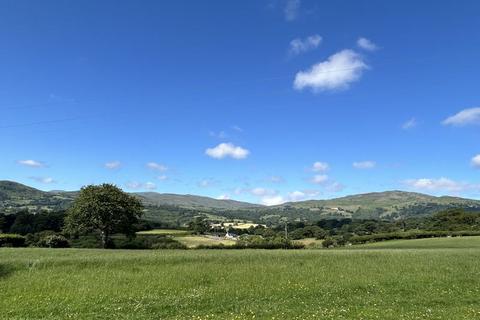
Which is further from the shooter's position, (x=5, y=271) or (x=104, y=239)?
(x=104, y=239)

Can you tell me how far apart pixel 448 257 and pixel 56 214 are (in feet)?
366

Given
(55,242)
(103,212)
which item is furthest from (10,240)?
(103,212)

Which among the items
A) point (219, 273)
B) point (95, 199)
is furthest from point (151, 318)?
point (95, 199)

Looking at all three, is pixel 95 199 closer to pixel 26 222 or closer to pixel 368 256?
pixel 368 256

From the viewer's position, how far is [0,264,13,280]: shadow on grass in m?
30.9

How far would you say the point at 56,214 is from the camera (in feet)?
421

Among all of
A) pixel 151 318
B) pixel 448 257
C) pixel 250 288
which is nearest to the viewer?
pixel 151 318

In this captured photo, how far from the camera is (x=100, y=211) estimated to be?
7362 centimetres

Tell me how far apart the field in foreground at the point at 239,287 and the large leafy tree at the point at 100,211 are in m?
36.1

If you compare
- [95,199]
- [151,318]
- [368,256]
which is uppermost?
[95,199]

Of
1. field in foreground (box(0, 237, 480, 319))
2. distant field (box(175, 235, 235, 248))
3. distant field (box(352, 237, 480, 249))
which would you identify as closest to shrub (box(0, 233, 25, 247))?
distant field (box(175, 235, 235, 248))

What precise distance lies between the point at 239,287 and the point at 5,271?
16.8m

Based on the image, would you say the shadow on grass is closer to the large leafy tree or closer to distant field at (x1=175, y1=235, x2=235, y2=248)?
the large leafy tree

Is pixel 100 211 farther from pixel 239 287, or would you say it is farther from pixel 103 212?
pixel 239 287
